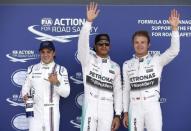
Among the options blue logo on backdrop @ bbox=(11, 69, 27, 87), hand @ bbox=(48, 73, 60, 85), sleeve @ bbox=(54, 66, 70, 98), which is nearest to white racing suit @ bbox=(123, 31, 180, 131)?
sleeve @ bbox=(54, 66, 70, 98)

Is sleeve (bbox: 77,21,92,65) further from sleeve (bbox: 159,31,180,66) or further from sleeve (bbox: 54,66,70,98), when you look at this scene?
sleeve (bbox: 159,31,180,66)

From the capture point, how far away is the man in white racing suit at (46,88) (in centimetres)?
500

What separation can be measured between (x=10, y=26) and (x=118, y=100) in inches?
71.6

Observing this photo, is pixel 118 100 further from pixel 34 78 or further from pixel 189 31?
pixel 189 31

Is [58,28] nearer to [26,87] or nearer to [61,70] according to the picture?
[61,70]

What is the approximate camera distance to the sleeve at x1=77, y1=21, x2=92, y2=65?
15.6 ft

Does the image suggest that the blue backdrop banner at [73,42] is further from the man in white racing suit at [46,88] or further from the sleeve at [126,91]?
the sleeve at [126,91]

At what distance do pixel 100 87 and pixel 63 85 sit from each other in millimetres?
447

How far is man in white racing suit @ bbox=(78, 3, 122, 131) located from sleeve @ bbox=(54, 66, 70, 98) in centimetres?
23

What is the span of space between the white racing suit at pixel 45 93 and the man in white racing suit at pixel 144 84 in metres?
0.76

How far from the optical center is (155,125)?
4863 mm

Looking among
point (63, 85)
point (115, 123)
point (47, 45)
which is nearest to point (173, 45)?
point (115, 123)

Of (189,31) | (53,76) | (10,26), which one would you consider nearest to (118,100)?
(53,76)

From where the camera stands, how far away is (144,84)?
500 cm
